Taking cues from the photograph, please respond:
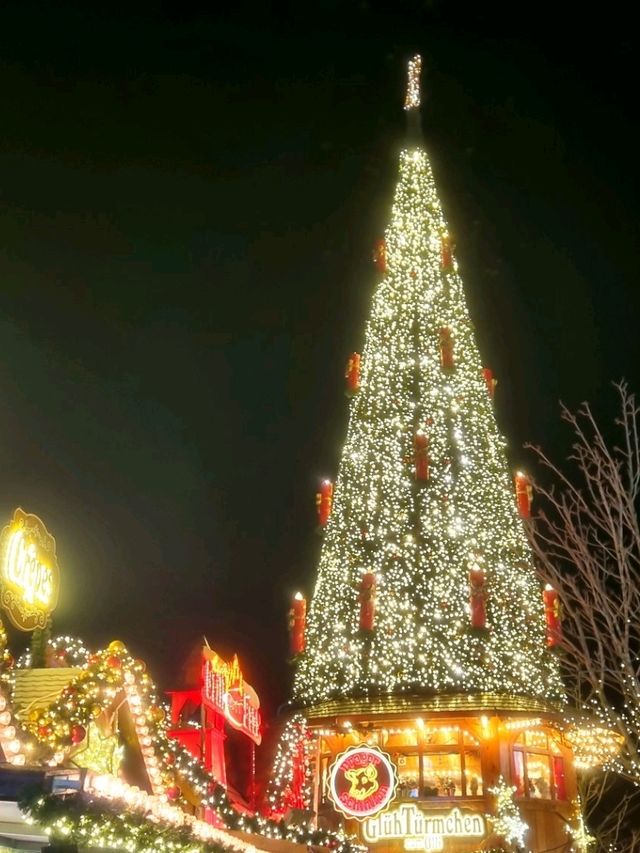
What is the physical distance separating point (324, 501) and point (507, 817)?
8.53 metres

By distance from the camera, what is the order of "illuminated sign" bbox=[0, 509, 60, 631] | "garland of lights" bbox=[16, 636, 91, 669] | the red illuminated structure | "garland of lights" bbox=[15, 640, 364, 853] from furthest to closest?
1. the red illuminated structure
2. "garland of lights" bbox=[16, 636, 91, 669]
3. "illuminated sign" bbox=[0, 509, 60, 631]
4. "garland of lights" bbox=[15, 640, 364, 853]

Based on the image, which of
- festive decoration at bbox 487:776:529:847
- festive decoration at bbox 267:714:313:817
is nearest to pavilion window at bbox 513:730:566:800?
festive decoration at bbox 487:776:529:847

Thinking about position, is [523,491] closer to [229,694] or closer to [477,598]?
[477,598]

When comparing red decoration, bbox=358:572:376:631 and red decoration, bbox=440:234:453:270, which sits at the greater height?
red decoration, bbox=440:234:453:270

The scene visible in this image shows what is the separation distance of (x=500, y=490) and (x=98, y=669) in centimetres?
1533

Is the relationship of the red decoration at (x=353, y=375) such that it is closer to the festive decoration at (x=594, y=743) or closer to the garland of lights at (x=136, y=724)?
the festive decoration at (x=594, y=743)

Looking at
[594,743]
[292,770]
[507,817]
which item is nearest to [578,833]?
[507,817]

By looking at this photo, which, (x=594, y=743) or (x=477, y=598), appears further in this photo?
(x=477, y=598)

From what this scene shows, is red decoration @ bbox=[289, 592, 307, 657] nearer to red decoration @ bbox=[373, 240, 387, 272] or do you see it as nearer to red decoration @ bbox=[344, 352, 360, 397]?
red decoration @ bbox=[344, 352, 360, 397]

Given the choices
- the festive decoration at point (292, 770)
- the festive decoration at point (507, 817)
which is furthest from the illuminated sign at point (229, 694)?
the festive decoration at point (507, 817)

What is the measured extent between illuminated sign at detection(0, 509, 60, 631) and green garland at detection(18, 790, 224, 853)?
188 cm

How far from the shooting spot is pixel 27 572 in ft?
27.4

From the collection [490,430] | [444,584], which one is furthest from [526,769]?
[490,430]

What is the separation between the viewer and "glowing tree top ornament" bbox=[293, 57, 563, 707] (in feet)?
66.5
